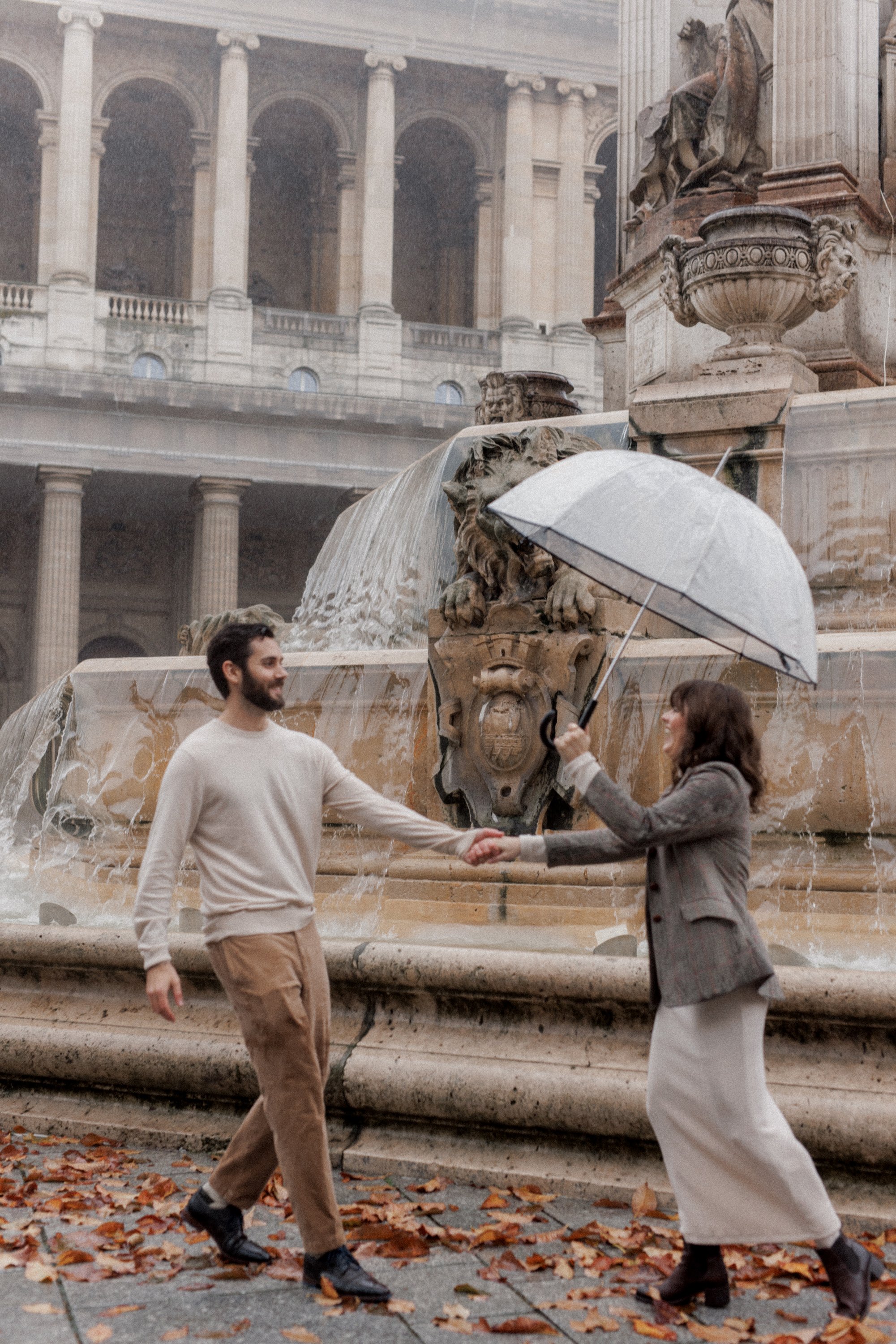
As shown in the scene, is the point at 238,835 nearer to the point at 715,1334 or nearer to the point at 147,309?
the point at 715,1334

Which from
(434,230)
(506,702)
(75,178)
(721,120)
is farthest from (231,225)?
(506,702)

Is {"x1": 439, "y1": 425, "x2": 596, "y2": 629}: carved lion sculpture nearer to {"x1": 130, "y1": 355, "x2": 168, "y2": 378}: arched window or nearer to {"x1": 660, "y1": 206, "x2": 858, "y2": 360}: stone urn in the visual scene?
{"x1": 660, "y1": 206, "x2": 858, "y2": 360}: stone urn

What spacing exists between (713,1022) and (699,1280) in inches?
21.2

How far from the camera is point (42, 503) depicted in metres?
35.8

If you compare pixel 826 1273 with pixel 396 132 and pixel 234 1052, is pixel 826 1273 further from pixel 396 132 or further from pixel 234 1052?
pixel 396 132

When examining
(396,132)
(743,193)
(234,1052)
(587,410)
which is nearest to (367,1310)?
(234,1052)

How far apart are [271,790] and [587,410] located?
131ft

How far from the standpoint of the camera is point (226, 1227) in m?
3.79

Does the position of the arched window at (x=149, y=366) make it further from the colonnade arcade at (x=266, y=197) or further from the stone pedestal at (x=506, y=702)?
the stone pedestal at (x=506, y=702)

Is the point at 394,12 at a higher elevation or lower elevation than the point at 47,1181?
higher

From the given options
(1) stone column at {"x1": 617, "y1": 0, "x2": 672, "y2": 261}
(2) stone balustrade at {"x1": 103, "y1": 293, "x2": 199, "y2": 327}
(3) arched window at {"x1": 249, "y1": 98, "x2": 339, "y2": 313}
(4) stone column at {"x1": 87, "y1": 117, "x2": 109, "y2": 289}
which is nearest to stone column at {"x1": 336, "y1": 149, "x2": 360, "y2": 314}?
(3) arched window at {"x1": 249, "y1": 98, "x2": 339, "y2": 313}

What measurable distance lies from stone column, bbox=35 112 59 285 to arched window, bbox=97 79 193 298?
2683 millimetres

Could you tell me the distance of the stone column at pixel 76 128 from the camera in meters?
40.8

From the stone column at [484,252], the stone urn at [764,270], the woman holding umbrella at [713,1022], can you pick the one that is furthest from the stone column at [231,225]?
the woman holding umbrella at [713,1022]
